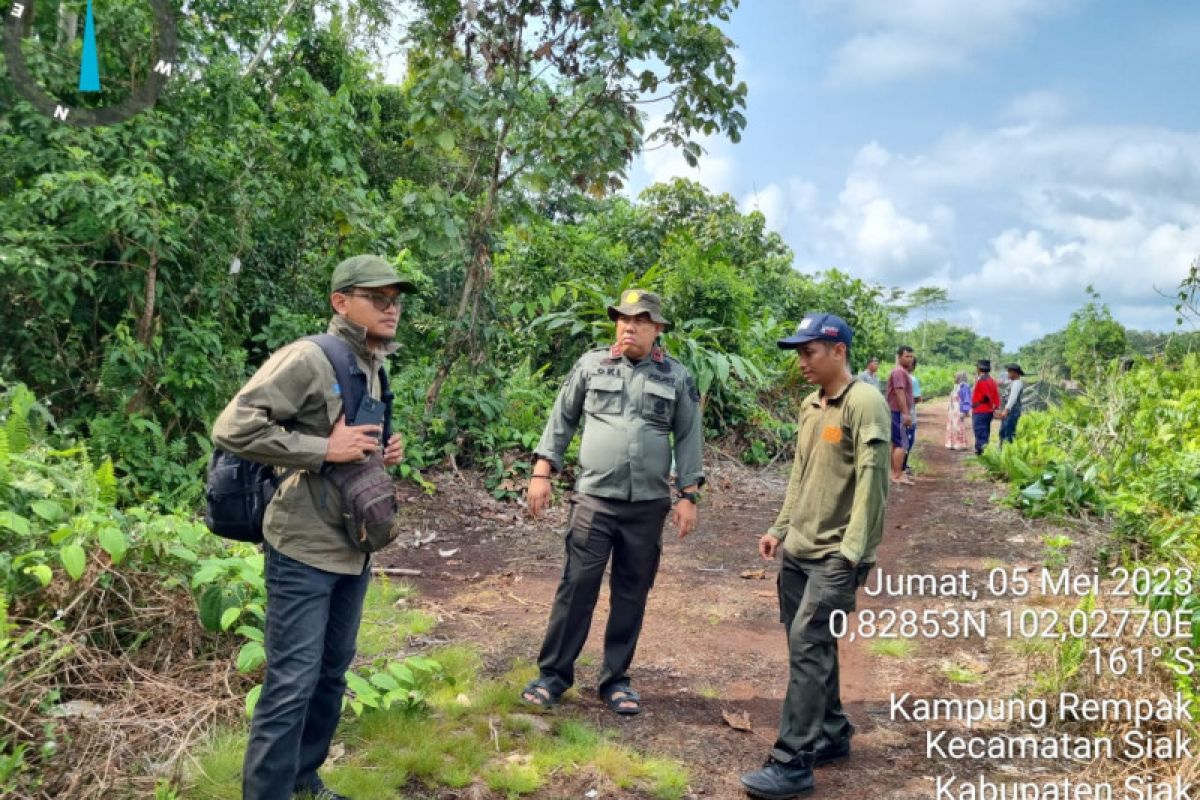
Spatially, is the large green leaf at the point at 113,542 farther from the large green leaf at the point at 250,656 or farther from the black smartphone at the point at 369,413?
the black smartphone at the point at 369,413

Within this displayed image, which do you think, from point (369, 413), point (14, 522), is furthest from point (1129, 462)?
point (14, 522)

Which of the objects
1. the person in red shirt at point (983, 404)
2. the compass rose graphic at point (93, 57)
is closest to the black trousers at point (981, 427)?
the person in red shirt at point (983, 404)

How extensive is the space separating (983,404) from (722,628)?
389 inches

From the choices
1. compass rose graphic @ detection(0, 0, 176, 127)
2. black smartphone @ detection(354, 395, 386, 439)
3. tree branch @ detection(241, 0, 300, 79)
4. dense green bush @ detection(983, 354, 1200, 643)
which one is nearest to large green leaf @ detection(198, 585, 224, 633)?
black smartphone @ detection(354, 395, 386, 439)

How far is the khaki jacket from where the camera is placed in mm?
2736

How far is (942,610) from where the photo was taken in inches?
248

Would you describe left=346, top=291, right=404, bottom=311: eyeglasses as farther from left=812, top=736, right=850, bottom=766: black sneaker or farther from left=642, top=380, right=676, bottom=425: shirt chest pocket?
left=812, top=736, right=850, bottom=766: black sneaker

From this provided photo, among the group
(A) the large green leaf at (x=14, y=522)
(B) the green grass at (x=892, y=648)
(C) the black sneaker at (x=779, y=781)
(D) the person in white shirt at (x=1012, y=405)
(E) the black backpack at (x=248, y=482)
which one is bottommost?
(C) the black sneaker at (x=779, y=781)

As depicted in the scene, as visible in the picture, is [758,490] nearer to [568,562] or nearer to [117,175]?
[568,562]

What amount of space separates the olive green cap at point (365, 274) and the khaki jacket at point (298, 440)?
0.27m

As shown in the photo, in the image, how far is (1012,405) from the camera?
45.1 feet

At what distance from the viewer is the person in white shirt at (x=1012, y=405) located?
1373 cm

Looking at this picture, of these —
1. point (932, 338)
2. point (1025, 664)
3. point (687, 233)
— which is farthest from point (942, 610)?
point (932, 338)

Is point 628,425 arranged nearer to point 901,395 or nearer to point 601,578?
point 601,578
